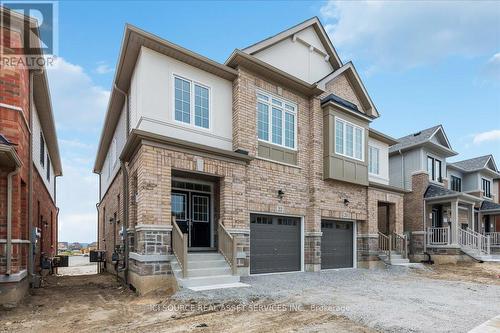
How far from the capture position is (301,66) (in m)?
14.9

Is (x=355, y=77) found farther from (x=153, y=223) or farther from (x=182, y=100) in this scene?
(x=153, y=223)

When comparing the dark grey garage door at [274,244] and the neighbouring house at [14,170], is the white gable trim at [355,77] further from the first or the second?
the neighbouring house at [14,170]

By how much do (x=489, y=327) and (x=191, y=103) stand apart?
374 inches

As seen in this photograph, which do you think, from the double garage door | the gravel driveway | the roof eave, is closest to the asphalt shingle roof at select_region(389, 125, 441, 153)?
the double garage door

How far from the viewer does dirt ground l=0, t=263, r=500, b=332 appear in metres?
6.44

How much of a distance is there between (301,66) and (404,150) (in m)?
11.0

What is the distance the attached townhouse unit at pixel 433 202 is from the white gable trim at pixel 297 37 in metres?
7.08

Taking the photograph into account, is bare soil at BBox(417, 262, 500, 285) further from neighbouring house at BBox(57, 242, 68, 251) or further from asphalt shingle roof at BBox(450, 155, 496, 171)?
neighbouring house at BBox(57, 242, 68, 251)

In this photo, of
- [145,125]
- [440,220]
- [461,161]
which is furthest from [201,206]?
[461,161]

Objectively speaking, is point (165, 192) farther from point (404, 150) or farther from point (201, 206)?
point (404, 150)

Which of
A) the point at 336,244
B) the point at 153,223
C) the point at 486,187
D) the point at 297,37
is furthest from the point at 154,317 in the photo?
the point at 486,187

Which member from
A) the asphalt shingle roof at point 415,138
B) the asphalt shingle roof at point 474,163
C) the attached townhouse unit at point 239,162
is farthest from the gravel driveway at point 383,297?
the asphalt shingle roof at point 474,163

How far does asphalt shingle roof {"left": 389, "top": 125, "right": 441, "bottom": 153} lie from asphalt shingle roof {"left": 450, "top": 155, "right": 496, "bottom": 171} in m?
6.43

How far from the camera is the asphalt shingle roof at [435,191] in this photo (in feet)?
66.9
